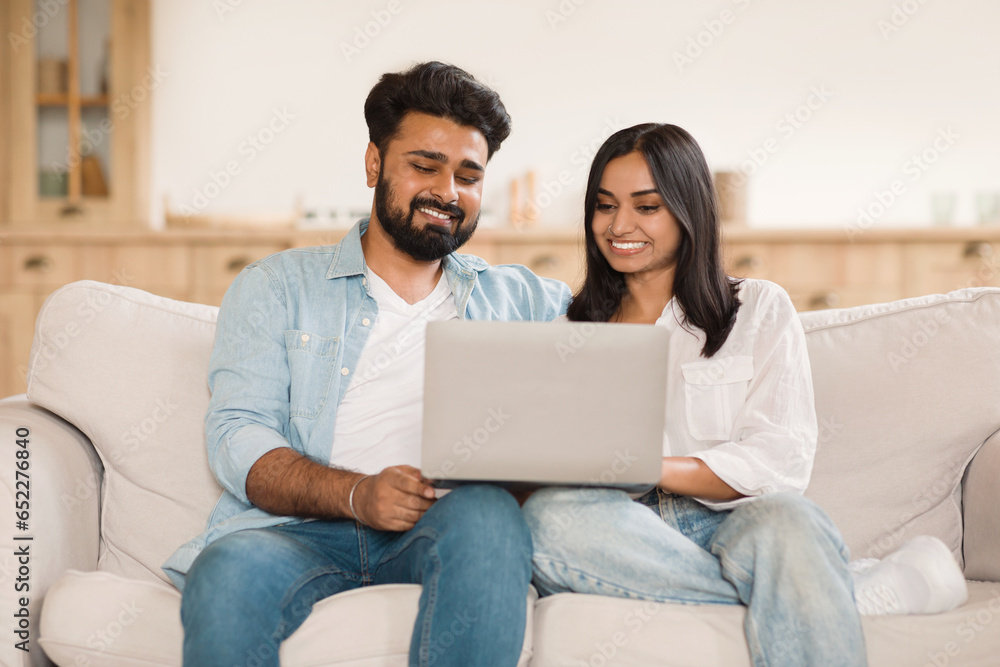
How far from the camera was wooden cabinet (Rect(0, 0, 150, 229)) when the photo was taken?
3.30m

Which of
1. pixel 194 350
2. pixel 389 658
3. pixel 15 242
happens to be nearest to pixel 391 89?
pixel 194 350

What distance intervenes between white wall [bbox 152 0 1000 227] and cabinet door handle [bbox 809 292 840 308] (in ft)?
1.88

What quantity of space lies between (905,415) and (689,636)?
2.09 feet

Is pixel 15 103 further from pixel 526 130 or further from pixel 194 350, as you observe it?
pixel 194 350

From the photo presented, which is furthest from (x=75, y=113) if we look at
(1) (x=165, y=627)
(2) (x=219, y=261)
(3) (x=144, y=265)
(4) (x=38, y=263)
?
(1) (x=165, y=627)

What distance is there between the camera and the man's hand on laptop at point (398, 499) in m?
1.15

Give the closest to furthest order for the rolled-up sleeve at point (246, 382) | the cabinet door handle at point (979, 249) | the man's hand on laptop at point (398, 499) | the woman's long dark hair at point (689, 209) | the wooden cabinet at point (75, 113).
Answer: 1. the man's hand on laptop at point (398, 499)
2. the rolled-up sleeve at point (246, 382)
3. the woman's long dark hair at point (689, 209)
4. the cabinet door handle at point (979, 249)
5. the wooden cabinet at point (75, 113)

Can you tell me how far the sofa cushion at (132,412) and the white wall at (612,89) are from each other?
207 cm

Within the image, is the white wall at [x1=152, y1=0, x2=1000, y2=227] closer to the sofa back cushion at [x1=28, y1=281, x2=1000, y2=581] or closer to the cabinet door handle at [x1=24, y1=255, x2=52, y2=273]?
the cabinet door handle at [x1=24, y1=255, x2=52, y2=273]

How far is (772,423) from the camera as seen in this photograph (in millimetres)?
1260

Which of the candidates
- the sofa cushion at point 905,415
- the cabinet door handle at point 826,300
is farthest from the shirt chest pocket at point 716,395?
the cabinet door handle at point 826,300

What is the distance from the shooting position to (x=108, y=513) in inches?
56.3

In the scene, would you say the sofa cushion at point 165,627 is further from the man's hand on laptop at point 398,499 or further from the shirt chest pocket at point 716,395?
the shirt chest pocket at point 716,395

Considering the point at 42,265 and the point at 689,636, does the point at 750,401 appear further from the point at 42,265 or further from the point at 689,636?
the point at 42,265
